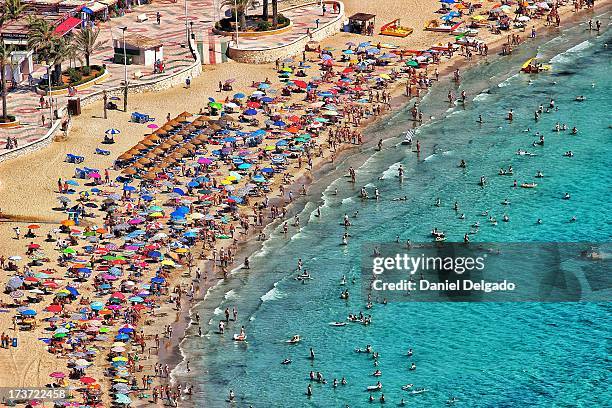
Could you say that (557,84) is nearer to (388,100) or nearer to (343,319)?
(388,100)

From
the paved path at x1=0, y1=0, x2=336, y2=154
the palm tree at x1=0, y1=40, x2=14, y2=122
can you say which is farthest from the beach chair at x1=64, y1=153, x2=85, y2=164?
the palm tree at x1=0, y1=40, x2=14, y2=122

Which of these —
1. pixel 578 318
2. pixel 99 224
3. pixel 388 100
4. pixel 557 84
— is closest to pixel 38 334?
pixel 99 224

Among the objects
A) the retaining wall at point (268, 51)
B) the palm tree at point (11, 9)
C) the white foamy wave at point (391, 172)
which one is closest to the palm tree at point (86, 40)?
the palm tree at point (11, 9)

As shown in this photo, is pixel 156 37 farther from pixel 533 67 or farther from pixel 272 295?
pixel 272 295

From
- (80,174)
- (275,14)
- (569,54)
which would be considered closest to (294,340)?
(80,174)

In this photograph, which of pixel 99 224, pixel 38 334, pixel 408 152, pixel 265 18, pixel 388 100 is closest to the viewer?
pixel 38 334

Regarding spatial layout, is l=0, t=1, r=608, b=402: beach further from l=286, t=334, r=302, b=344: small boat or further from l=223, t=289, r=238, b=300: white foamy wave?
l=286, t=334, r=302, b=344: small boat
